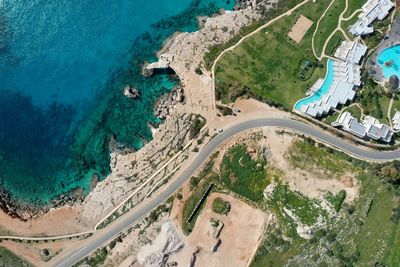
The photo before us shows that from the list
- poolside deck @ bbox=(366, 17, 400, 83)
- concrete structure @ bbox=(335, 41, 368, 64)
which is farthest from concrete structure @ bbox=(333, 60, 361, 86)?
poolside deck @ bbox=(366, 17, 400, 83)

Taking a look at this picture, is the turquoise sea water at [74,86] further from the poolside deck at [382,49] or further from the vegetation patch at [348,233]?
the poolside deck at [382,49]

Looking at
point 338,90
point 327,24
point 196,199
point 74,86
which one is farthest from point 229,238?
point 327,24

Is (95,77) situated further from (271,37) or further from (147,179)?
(271,37)

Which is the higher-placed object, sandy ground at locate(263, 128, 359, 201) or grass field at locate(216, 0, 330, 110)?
grass field at locate(216, 0, 330, 110)

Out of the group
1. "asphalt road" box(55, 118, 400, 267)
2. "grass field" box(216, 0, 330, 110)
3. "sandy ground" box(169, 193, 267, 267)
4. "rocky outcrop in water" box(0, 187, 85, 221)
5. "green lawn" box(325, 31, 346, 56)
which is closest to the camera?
"sandy ground" box(169, 193, 267, 267)

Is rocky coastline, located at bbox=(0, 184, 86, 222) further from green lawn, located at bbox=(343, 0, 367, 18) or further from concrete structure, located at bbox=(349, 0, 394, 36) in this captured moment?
green lawn, located at bbox=(343, 0, 367, 18)
